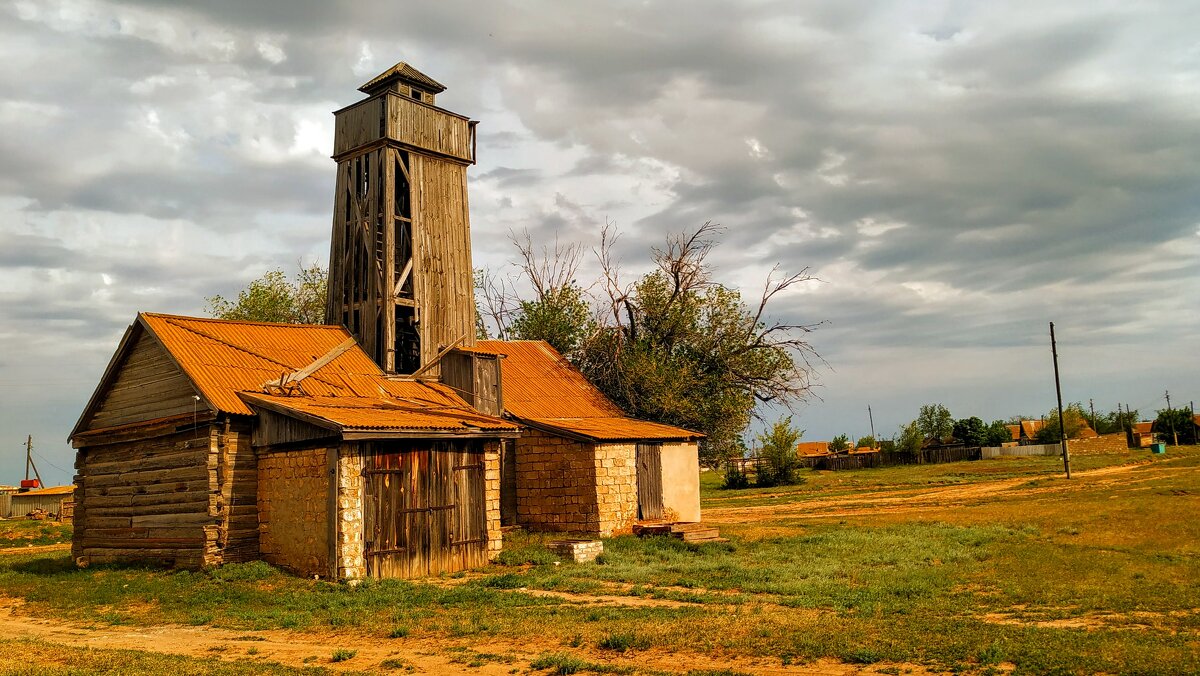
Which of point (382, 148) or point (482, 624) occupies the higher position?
point (382, 148)

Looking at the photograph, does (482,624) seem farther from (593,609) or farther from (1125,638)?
(1125,638)

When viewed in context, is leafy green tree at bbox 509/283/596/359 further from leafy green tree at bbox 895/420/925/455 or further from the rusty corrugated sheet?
leafy green tree at bbox 895/420/925/455

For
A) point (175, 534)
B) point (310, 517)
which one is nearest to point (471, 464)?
point (310, 517)

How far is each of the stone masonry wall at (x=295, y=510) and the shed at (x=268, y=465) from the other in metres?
0.05

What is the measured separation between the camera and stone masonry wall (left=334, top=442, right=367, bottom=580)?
18000 mm

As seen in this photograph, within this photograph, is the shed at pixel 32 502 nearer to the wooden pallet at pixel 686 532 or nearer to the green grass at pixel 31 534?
the green grass at pixel 31 534

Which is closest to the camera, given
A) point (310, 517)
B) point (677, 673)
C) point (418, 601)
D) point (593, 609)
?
point (677, 673)

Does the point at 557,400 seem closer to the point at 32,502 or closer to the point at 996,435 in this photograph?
the point at 32,502

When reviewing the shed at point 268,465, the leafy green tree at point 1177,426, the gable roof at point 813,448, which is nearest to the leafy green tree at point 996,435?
the leafy green tree at point 1177,426

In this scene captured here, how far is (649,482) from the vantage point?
28406mm

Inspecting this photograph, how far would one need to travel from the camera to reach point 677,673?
9953mm

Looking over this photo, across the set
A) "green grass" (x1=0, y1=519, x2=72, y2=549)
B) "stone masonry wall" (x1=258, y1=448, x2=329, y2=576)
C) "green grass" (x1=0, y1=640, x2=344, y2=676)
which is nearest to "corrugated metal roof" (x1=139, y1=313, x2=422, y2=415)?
"stone masonry wall" (x1=258, y1=448, x2=329, y2=576)

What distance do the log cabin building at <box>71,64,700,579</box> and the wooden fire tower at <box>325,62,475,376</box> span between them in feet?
0.23

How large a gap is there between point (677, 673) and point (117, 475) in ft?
64.2
